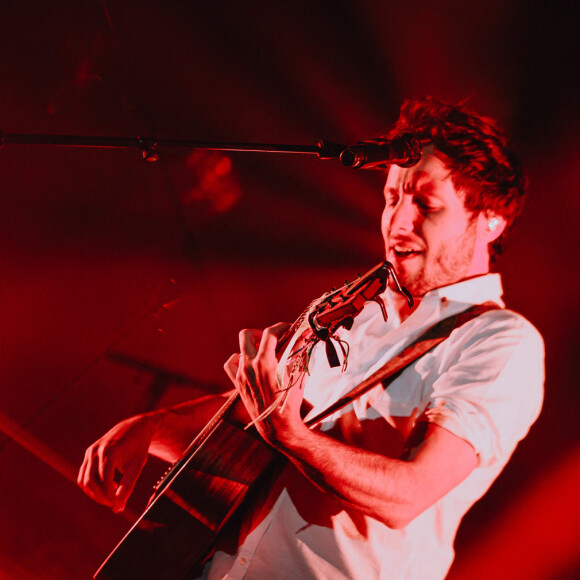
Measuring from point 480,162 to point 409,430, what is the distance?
2.69 ft

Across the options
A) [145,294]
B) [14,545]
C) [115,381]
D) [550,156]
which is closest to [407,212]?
[550,156]

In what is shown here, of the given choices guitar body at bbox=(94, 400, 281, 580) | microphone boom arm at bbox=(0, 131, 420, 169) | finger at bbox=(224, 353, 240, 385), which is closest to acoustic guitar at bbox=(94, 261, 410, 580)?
guitar body at bbox=(94, 400, 281, 580)

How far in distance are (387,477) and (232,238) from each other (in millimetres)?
1291

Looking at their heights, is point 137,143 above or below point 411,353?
above

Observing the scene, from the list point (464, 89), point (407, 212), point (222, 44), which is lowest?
point (407, 212)

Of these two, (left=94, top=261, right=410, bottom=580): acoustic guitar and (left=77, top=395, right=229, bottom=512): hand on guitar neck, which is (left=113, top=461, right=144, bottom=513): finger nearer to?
(left=77, top=395, right=229, bottom=512): hand on guitar neck

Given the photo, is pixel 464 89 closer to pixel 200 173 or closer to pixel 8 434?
pixel 200 173

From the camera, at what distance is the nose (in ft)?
5.17

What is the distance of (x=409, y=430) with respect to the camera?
49.7 inches

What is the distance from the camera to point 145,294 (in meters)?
2.18

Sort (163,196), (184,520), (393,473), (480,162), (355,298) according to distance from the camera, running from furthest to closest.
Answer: (163,196) → (480,162) → (184,520) → (355,298) → (393,473)

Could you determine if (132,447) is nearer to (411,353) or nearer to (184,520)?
(184,520)

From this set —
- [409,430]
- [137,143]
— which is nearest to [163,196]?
[137,143]

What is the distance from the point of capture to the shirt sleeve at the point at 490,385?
3.72 feet
